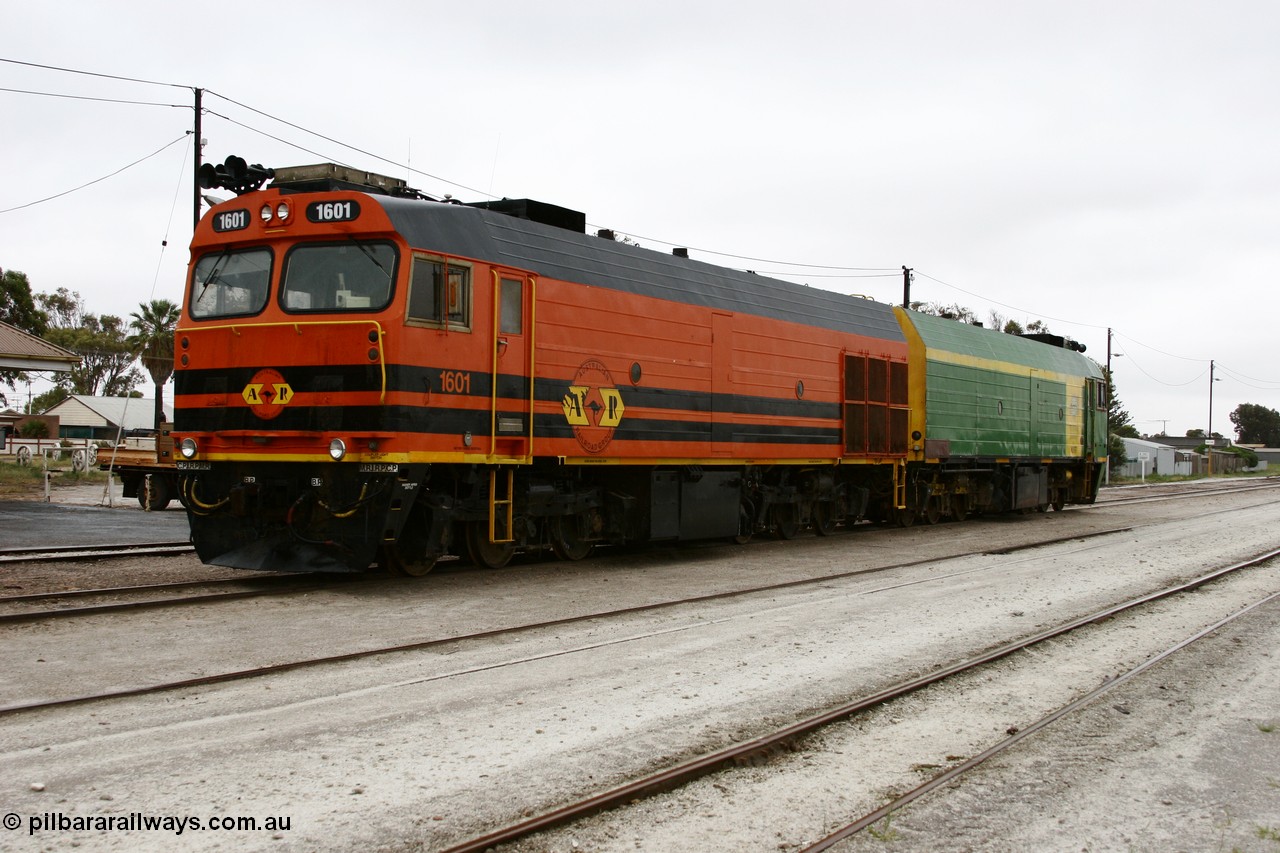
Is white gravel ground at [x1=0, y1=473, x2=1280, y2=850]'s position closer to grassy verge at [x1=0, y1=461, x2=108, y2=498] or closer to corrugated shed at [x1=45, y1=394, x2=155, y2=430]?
grassy verge at [x1=0, y1=461, x2=108, y2=498]

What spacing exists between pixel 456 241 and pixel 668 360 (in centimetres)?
374

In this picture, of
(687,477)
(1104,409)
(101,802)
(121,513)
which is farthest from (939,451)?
(101,802)

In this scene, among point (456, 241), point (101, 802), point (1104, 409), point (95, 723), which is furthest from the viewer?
point (1104, 409)

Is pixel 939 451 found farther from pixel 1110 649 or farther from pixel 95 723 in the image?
pixel 95 723

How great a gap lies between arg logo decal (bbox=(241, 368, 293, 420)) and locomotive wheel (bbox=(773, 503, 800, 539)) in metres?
→ 8.73

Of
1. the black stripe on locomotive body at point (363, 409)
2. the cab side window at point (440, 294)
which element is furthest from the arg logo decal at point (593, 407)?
the cab side window at point (440, 294)

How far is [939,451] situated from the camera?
19438 mm

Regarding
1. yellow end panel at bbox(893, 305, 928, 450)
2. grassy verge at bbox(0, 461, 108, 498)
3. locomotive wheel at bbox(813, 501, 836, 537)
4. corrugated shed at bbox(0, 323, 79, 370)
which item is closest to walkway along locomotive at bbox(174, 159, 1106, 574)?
locomotive wheel at bbox(813, 501, 836, 537)

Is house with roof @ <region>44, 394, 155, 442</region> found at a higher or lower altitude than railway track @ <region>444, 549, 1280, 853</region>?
higher

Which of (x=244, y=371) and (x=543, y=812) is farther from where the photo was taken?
(x=244, y=371)

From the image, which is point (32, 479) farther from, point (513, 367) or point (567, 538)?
point (513, 367)

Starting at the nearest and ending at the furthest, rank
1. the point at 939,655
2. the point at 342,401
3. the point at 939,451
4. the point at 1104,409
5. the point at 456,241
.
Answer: the point at 939,655, the point at 342,401, the point at 456,241, the point at 939,451, the point at 1104,409

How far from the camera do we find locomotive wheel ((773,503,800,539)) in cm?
1664

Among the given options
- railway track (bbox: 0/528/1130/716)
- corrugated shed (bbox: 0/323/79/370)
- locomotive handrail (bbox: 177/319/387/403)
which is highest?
corrugated shed (bbox: 0/323/79/370)
